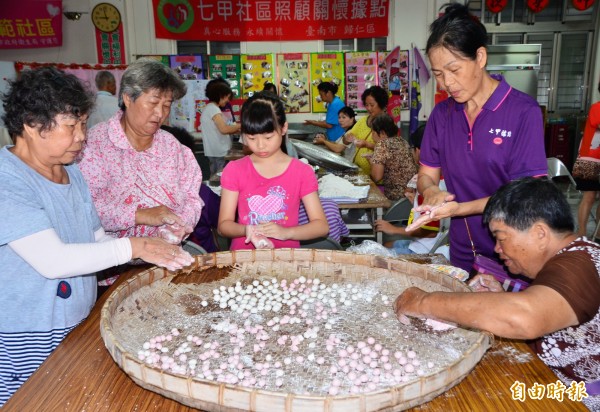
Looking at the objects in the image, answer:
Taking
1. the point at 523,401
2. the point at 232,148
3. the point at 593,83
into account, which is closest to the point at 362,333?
the point at 523,401

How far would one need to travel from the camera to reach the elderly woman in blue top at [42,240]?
1354 millimetres

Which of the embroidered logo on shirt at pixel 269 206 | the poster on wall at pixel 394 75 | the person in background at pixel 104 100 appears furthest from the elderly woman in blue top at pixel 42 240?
the poster on wall at pixel 394 75

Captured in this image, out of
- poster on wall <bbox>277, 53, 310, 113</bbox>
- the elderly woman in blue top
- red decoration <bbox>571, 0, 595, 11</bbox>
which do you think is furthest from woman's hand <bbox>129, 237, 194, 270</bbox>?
red decoration <bbox>571, 0, 595, 11</bbox>

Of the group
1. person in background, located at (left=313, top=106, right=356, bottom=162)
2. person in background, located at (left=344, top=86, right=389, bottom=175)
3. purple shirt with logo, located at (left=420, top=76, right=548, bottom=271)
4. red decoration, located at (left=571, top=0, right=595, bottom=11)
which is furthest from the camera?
red decoration, located at (left=571, top=0, right=595, bottom=11)

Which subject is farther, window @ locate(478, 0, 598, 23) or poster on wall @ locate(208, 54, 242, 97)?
window @ locate(478, 0, 598, 23)

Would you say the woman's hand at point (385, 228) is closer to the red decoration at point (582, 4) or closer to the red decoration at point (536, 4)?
the red decoration at point (536, 4)

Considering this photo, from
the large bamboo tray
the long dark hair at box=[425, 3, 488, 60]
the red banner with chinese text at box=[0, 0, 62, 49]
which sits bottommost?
the large bamboo tray

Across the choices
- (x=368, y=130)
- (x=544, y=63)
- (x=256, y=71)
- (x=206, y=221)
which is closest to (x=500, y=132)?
(x=206, y=221)

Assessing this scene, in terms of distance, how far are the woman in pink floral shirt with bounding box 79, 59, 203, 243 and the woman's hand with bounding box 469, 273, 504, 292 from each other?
1.16 metres

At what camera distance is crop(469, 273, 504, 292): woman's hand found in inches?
66.8

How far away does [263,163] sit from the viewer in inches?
89.0

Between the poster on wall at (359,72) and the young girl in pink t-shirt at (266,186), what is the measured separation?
651 cm

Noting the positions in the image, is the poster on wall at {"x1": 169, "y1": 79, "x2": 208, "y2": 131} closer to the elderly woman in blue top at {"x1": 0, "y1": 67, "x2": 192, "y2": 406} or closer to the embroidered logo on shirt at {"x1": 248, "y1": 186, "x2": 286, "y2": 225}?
the embroidered logo on shirt at {"x1": 248, "y1": 186, "x2": 286, "y2": 225}

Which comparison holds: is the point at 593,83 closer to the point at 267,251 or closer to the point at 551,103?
the point at 551,103
